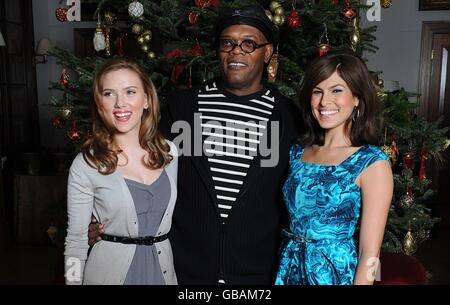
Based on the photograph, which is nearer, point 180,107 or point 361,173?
point 361,173

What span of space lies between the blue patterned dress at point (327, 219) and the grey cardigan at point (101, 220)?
2.05 ft

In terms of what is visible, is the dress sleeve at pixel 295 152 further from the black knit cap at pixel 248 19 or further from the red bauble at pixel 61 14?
the red bauble at pixel 61 14

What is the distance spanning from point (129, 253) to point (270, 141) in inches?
30.6

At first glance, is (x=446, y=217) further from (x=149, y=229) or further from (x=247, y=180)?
(x=149, y=229)

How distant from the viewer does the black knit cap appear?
199 cm

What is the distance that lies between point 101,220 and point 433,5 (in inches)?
241

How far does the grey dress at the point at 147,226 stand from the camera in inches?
64.1

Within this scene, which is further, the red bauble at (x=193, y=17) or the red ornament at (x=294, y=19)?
the red bauble at (x=193, y=17)

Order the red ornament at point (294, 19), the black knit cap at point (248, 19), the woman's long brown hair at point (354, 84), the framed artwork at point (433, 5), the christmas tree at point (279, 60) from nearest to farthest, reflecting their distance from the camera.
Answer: the woman's long brown hair at point (354, 84) < the black knit cap at point (248, 19) < the red ornament at point (294, 19) < the christmas tree at point (279, 60) < the framed artwork at point (433, 5)

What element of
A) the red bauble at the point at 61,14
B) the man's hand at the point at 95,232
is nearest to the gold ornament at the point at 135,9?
the red bauble at the point at 61,14

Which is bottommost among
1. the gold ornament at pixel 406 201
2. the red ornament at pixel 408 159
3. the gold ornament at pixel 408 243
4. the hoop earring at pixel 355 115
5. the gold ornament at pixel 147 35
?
the gold ornament at pixel 408 243

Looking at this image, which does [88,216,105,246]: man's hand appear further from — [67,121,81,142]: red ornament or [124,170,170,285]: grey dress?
[67,121,81,142]: red ornament
